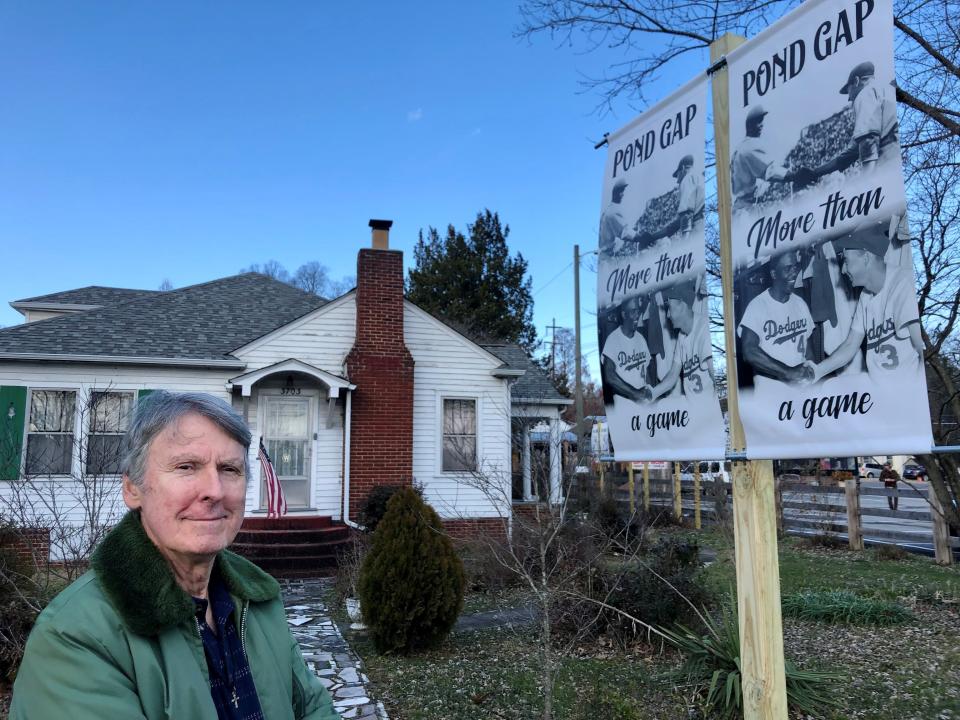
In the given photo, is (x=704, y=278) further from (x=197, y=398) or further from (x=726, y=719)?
(x=726, y=719)

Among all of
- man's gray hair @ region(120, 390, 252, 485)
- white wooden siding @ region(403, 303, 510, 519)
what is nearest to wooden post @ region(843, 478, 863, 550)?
white wooden siding @ region(403, 303, 510, 519)

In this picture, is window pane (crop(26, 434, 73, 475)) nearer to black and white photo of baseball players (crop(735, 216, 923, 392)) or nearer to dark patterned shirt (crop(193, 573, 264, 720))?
dark patterned shirt (crop(193, 573, 264, 720))

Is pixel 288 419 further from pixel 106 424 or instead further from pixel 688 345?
pixel 688 345

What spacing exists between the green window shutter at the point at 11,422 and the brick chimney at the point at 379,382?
5.60 m

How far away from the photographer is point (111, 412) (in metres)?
12.3

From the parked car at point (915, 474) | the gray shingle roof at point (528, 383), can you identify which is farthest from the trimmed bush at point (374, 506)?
the parked car at point (915, 474)

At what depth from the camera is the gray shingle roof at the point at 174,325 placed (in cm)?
1230

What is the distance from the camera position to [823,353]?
2742 millimetres

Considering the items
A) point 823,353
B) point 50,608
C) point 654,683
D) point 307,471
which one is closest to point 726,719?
point 654,683

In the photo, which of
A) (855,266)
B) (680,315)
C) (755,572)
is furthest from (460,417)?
(855,266)

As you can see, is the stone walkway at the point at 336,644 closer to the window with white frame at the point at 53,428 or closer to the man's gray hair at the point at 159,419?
the man's gray hair at the point at 159,419

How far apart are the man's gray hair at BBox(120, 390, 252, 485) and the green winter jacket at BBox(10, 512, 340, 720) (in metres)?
0.16

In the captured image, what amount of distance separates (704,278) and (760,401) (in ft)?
2.35

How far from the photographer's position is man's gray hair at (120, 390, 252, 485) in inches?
75.6
